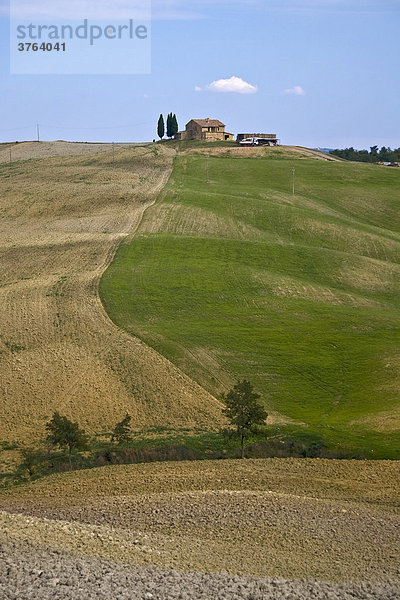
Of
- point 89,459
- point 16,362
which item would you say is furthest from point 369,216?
point 89,459

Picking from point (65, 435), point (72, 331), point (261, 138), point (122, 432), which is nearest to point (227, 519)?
point (65, 435)

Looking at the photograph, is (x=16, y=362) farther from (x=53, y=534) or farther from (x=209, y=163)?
(x=209, y=163)

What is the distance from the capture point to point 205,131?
161250mm

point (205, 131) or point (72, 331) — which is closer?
point (72, 331)

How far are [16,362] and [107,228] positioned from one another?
3861 cm

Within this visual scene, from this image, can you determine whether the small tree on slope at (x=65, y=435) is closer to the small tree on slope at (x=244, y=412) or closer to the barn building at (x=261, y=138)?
the small tree on slope at (x=244, y=412)

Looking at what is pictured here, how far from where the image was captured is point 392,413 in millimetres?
39062

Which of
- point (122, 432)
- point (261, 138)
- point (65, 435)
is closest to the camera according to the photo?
point (65, 435)

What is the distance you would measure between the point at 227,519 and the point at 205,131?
147 meters

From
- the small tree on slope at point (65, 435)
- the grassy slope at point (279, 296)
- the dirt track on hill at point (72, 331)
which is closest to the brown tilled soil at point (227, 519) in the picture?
the small tree on slope at point (65, 435)

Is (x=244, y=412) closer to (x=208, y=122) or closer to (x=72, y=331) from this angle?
(x=72, y=331)

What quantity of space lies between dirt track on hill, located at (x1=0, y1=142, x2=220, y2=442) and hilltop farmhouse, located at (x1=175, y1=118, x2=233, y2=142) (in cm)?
6505

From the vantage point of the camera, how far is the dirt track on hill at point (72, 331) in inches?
1544

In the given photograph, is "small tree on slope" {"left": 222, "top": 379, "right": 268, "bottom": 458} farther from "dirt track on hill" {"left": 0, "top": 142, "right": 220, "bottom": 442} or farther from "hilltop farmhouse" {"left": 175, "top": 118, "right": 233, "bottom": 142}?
"hilltop farmhouse" {"left": 175, "top": 118, "right": 233, "bottom": 142}
